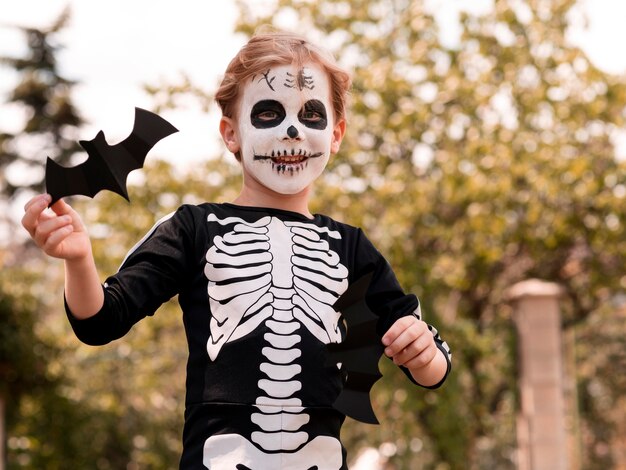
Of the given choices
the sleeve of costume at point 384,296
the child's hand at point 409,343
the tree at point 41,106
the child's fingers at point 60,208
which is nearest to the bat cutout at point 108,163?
the child's fingers at point 60,208

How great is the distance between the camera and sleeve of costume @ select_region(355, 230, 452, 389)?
271 centimetres

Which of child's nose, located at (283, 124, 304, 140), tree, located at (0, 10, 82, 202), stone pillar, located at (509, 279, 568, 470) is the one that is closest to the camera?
child's nose, located at (283, 124, 304, 140)

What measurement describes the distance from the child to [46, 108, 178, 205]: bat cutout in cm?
11

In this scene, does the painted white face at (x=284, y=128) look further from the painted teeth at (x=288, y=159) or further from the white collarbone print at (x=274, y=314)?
the white collarbone print at (x=274, y=314)

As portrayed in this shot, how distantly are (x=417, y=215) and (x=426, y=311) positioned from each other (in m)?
1.12

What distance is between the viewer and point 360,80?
11.2m

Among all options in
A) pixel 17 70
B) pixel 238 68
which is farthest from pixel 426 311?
pixel 17 70

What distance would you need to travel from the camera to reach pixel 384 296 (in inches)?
109

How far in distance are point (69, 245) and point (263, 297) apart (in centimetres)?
49

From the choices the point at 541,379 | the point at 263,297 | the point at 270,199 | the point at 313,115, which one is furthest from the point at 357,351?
the point at 541,379

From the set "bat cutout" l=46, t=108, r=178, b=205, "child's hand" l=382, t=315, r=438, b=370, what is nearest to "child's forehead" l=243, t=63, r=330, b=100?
"bat cutout" l=46, t=108, r=178, b=205

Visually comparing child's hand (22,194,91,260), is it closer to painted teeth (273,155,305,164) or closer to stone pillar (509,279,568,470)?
painted teeth (273,155,305,164)

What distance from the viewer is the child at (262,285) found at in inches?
96.5

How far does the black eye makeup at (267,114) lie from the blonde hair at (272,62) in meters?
0.09
